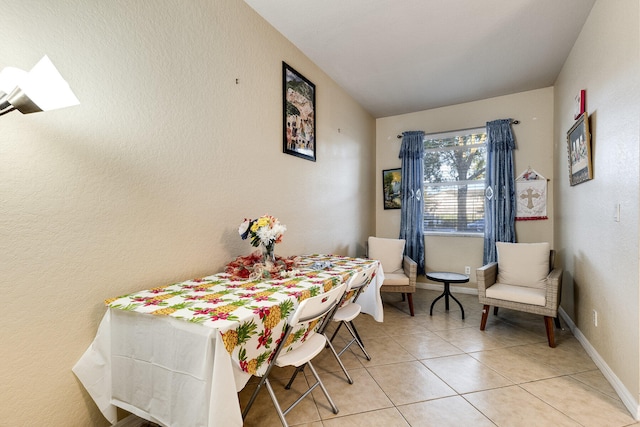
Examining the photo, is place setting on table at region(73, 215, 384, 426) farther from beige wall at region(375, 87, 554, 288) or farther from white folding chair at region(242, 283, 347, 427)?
beige wall at region(375, 87, 554, 288)

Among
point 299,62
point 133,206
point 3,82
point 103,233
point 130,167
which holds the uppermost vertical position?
point 299,62

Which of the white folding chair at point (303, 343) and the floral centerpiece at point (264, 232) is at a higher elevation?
the floral centerpiece at point (264, 232)

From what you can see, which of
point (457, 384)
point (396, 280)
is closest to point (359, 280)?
point (457, 384)

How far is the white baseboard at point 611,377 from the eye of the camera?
1.73 meters

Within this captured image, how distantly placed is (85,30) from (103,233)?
3.19ft

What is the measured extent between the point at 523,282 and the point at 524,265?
0.59 feet

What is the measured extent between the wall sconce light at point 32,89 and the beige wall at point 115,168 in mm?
300

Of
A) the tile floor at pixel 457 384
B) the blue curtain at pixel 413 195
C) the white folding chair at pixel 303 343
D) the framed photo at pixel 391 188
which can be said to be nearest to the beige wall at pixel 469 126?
the framed photo at pixel 391 188

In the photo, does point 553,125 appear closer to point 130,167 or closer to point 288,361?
point 288,361

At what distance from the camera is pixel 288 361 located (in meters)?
1.50

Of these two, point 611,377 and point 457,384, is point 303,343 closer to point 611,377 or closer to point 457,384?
point 457,384

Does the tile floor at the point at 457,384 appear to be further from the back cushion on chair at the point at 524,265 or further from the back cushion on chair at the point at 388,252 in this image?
the back cushion on chair at the point at 388,252

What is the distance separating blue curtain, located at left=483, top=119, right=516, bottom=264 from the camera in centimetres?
398

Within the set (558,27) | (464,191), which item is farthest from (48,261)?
(464,191)
